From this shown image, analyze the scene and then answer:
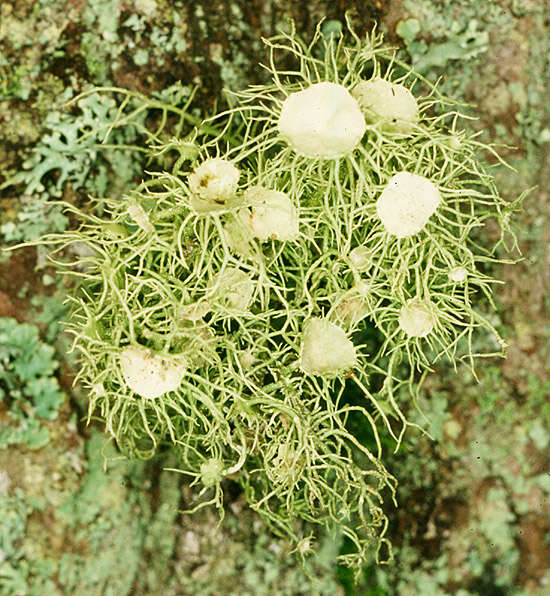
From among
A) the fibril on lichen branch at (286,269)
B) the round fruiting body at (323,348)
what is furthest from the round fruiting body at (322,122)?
the round fruiting body at (323,348)

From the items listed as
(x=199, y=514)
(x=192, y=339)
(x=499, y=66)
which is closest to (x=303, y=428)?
(x=192, y=339)

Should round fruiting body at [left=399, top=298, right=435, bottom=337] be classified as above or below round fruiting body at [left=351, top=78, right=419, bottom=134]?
below

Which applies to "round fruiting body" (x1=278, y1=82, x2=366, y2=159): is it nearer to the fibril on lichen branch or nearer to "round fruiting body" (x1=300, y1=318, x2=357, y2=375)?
the fibril on lichen branch

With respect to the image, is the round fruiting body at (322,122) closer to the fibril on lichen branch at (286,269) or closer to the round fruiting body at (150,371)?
the fibril on lichen branch at (286,269)

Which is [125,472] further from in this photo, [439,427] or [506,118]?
[506,118]

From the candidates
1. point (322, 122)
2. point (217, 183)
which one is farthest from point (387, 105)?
point (217, 183)

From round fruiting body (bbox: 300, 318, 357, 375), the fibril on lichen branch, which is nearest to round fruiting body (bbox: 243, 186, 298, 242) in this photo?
the fibril on lichen branch
